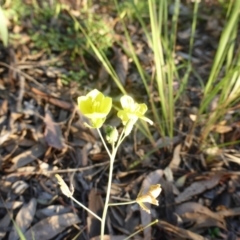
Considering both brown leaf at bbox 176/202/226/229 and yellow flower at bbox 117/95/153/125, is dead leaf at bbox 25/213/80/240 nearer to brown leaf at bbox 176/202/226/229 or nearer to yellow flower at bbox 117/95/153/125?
brown leaf at bbox 176/202/226/229

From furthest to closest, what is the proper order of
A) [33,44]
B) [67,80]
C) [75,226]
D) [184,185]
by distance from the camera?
[33,44], [67,80], [184,185], [75,226]

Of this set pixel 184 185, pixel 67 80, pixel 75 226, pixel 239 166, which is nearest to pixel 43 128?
pixel 67 80

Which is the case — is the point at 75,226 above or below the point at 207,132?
below

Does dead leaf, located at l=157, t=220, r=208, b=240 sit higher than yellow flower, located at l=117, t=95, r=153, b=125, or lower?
lower

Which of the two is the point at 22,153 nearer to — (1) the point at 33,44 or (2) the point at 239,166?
(1) the point at 33,44

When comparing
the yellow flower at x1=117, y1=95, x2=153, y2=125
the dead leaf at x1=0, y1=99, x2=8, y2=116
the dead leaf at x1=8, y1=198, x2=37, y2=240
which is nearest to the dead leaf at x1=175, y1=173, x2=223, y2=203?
the dead leaf at x1=8, y1=198, x2=37, y2=240

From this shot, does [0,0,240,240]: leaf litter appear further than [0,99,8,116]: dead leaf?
No

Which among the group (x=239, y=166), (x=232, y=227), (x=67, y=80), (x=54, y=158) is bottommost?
(x=232, y=227)

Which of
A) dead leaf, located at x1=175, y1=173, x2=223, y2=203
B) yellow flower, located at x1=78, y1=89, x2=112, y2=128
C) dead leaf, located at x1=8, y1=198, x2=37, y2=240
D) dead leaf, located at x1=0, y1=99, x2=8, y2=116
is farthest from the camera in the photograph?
dead leaf, located at x1=0, y1=99, x2=8, y2=116
